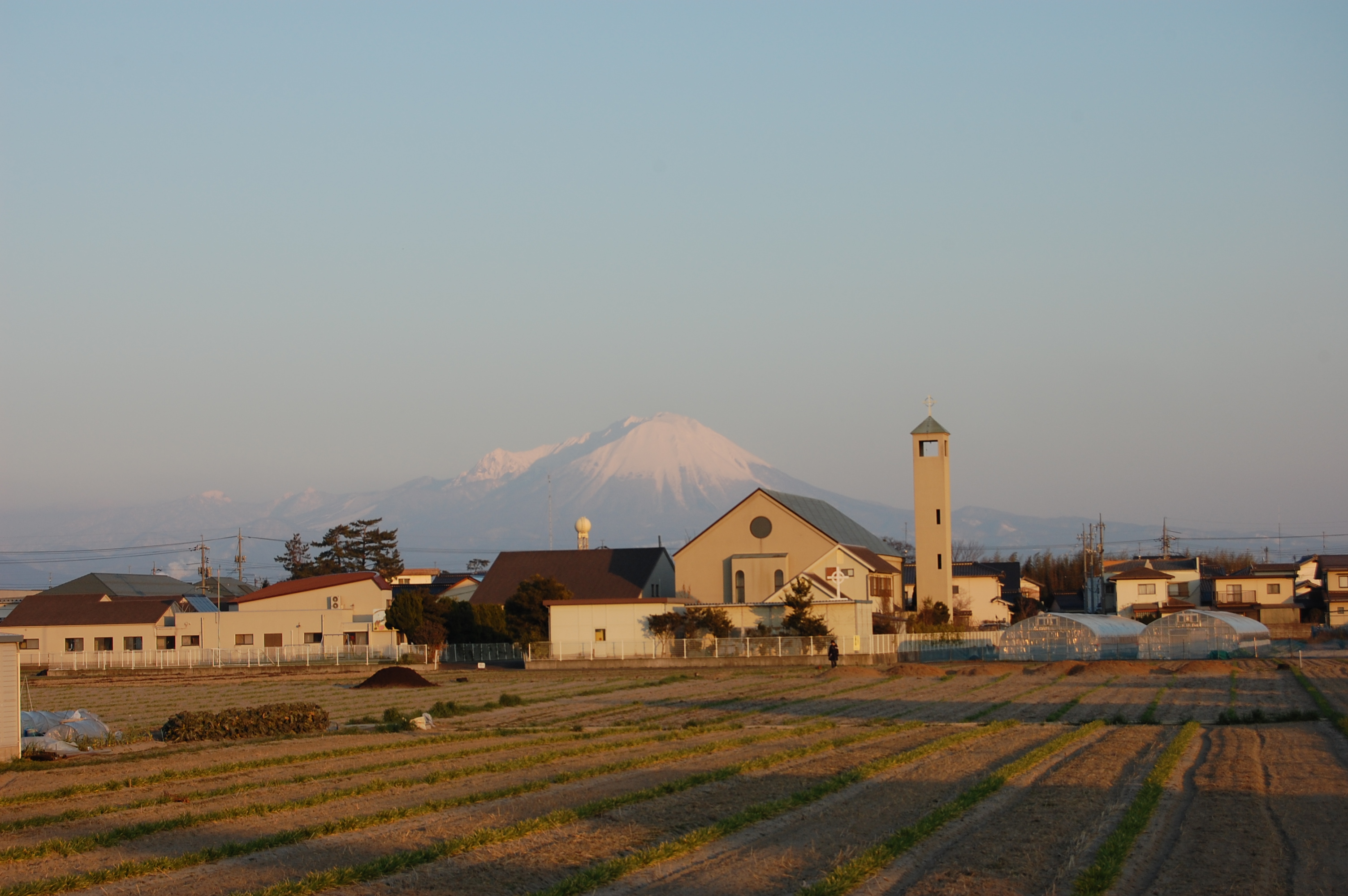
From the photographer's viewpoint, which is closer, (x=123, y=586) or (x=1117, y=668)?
(x=1117, y=668)

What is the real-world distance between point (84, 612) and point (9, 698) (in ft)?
163

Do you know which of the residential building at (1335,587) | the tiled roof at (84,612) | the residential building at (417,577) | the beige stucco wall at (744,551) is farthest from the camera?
the residential building at (417,577)

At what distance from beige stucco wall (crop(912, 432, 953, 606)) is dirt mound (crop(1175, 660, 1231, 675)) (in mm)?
23316

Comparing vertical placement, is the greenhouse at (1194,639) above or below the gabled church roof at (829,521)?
below

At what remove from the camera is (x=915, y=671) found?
1825 inches

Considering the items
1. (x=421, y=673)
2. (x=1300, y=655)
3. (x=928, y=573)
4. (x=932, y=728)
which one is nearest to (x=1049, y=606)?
(x=928, y=573)

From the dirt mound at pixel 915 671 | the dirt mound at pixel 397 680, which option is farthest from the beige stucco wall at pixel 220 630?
the dirt mound at pixel 915 671

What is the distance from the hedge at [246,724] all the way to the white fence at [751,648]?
25.5 meters

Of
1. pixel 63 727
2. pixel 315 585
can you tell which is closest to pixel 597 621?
pixel 315 585

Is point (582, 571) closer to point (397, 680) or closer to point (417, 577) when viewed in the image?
point (397, 680)

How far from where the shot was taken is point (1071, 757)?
19.5m

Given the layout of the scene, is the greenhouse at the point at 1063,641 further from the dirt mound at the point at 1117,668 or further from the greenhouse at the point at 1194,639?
the dirt mound at the point at 1117,668

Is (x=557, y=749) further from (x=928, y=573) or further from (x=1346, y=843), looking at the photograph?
(x=928, y=573)

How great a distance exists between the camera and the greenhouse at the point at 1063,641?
53625 mm
